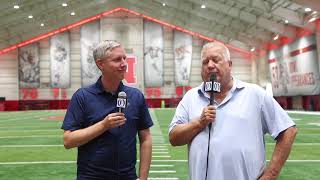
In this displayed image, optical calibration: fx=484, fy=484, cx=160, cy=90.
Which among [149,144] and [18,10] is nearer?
[149,144]

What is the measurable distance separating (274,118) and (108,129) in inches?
42.4

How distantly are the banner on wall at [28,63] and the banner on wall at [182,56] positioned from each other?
13574 mm

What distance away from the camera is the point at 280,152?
2973 mm

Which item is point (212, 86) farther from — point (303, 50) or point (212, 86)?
point (303, 50)

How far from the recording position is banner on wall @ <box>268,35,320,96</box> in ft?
104

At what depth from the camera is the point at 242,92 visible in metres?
3.05

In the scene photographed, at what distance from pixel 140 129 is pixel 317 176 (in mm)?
4432

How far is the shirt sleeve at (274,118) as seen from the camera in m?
2.98

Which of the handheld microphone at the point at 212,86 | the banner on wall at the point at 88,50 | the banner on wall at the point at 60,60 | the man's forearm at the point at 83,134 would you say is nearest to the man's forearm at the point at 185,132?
the handheld microphone at the point at 212,86

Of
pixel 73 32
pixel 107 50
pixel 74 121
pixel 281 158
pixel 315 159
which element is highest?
pixel 73 32

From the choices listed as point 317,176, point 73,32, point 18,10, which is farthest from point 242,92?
point 73,32

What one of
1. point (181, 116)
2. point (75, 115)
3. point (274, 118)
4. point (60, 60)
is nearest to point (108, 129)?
point (75, 115)

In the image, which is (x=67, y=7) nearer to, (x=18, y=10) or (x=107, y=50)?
(x=18, y=10)

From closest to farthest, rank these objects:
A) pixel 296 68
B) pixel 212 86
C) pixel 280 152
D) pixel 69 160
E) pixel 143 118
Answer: pixel 212 86 < pixel 280 152 < pixel 143 118 < pixel 69 160 < pixel 296 68
